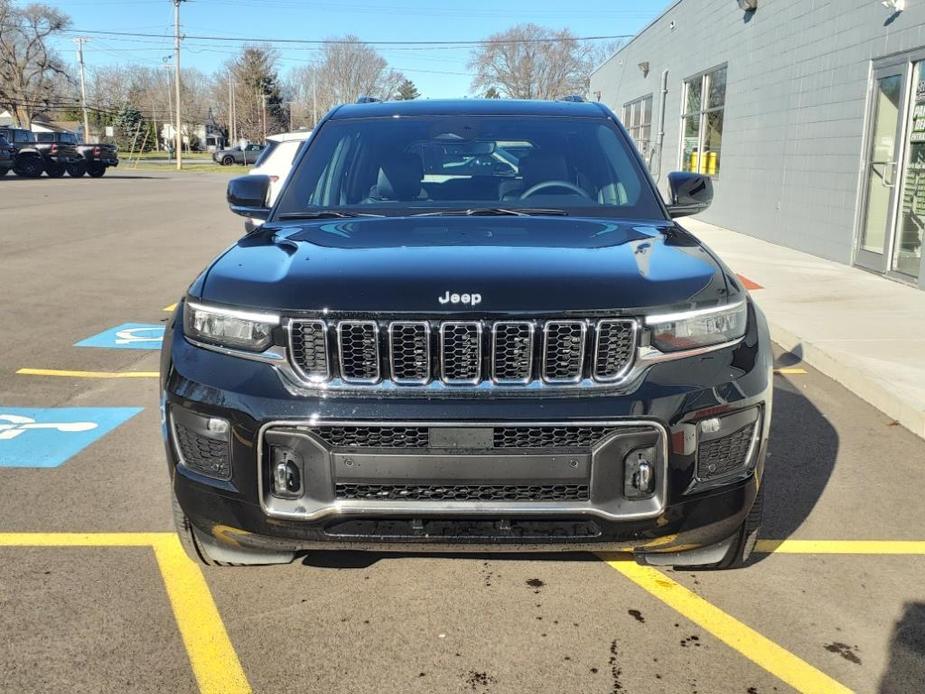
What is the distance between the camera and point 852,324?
8062 millimetres

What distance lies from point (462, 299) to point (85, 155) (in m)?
41.9

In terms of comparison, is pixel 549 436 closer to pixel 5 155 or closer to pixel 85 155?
pixel 5 155

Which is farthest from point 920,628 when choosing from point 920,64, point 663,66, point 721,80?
point 663,66

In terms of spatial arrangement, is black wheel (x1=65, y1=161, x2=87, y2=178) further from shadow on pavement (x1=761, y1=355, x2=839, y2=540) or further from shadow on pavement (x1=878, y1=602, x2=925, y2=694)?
shadow on pavement (x1=878, y1=602, x2=925, y2=694)

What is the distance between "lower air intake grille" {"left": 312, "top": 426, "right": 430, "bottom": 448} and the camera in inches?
105

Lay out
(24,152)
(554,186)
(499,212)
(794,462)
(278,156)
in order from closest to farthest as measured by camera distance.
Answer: (499,212)
(554,186)
(794,462)
(278,156)
(24,152)

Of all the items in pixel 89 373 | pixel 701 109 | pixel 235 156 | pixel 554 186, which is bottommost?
pixel 89 373

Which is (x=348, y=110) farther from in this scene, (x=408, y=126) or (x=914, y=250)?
(x=914, y=250)

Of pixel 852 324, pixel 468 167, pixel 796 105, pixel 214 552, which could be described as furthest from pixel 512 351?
pixel 796 105

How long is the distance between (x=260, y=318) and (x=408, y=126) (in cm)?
191

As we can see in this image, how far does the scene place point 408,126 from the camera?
4367mm

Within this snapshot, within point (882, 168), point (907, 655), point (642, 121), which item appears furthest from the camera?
point (642, 121)

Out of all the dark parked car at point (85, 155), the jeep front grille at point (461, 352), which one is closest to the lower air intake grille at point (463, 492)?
the jeep front grille at point (461, 352)

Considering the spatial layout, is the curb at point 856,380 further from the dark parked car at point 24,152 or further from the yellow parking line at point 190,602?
the dark parked car at point 24,152
